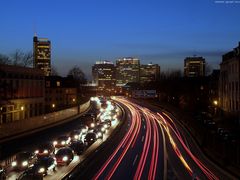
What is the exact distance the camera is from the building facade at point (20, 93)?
6169cm

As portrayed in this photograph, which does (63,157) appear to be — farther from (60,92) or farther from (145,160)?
(60,92)

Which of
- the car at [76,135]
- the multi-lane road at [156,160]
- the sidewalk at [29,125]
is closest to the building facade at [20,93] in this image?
the sidewalk at [29,125]

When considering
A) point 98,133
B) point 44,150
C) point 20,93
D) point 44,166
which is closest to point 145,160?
point 44,150

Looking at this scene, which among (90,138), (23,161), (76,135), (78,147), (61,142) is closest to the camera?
(23,161)

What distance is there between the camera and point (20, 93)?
68375 mm

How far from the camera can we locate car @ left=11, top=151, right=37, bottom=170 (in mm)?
30688

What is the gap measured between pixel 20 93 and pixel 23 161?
126 ft

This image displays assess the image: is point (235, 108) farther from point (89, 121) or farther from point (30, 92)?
point (30, 92)

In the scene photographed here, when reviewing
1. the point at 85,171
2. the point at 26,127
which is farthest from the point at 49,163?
the point at 26,127

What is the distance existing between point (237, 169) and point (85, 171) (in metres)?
10.4

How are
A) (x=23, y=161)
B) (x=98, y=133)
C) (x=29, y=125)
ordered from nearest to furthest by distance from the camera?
1. (x=23, y=161)
2. (x=98, y=133)
3. (x=29, y=125)

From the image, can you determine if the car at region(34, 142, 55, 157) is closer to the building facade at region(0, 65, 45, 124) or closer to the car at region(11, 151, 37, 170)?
the car at region(11, 151, 37, 170)

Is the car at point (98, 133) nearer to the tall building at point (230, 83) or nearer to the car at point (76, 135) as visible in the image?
the car at point (76, 135)

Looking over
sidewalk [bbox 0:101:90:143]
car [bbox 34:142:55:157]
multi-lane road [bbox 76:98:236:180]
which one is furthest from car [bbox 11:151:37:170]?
sidewalk [bbox 0:101:90:143]
